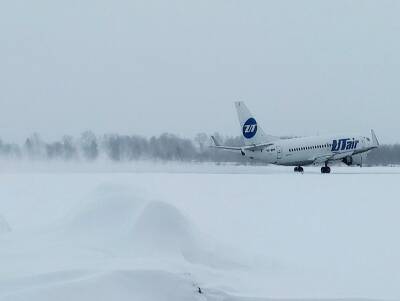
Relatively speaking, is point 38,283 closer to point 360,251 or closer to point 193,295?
point 193,295

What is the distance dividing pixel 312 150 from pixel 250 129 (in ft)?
17.3

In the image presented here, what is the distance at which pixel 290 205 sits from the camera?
14.4 meters

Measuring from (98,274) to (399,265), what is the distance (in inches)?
169

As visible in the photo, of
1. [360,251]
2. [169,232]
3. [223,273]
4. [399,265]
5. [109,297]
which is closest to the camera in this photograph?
[109,297]

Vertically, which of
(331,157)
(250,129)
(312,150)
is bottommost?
(331,157)

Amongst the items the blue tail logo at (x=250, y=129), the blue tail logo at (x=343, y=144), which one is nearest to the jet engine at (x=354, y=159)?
the blue tail logo at (x=343, y=144)

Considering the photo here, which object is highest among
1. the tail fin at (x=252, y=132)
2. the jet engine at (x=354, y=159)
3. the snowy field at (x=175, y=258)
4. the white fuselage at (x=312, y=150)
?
the tail fin at (x=252, y=132)

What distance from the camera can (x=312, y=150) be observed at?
1658 inches

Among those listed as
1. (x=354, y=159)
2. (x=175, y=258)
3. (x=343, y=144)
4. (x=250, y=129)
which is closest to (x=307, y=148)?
(x=343, y=144)

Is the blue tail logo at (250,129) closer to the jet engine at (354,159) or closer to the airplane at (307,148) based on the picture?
the airplane at (307,148)

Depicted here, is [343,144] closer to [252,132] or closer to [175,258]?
[252,132]

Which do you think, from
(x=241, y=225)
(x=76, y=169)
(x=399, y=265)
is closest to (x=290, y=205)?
(x=241, y=225)

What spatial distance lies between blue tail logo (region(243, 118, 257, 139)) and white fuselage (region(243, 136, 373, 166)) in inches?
58.0

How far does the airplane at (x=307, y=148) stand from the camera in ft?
138
